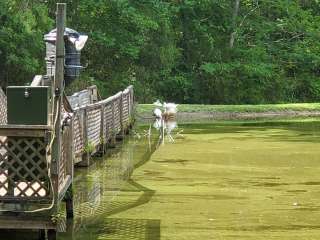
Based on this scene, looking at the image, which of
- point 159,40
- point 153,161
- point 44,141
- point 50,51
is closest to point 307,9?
point 159,40

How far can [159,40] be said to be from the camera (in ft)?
95.7

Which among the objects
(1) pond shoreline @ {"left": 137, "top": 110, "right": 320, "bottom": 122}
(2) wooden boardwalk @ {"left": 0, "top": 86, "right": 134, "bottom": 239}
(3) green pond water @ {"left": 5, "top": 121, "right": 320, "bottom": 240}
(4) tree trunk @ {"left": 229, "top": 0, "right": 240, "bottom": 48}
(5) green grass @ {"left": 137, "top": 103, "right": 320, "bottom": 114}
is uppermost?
(4) tree trunk @ {"left": 229, "top": 0, "right": 240, "bottom": 48}

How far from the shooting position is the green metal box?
5645mm

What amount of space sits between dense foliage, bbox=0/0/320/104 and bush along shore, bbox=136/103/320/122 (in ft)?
13.7

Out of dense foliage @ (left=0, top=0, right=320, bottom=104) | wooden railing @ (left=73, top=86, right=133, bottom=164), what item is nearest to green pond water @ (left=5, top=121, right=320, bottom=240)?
wooden railing @ (left=73, top=86, right=133, bottom=164)

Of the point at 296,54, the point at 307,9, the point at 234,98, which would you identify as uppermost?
the point at 307,9

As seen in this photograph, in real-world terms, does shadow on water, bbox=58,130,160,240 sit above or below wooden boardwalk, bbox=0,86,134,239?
below

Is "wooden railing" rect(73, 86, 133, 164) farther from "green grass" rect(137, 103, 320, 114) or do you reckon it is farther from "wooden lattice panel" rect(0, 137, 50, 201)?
"green grass" rect(137, 103, 320, 114)

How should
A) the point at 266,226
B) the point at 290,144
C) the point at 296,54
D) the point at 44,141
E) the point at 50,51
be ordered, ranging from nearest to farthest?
the point at 44,141 < the point at 266,226 < the point at 50,51 < the point at 290,144 < the point at 296,54

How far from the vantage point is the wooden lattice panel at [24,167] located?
573cm

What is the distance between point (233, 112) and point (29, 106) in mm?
18611

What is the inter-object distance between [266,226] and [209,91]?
2362 cm

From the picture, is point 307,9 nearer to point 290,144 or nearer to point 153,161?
point 290,144

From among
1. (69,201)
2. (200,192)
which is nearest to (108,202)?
(69,201)
